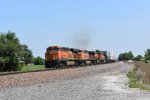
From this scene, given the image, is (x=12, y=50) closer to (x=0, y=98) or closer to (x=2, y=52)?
(x=2, y=52)

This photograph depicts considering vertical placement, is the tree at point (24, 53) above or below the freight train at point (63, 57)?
above

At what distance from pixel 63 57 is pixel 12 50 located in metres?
24.7

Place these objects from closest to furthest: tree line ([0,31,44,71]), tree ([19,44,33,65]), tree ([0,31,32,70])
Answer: tree line ([0,31,44,71]), tree ([0,31,32,70]), tree ([19,44,33,65])

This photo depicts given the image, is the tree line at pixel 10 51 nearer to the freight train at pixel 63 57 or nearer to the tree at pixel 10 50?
the tree at pixel 10 50

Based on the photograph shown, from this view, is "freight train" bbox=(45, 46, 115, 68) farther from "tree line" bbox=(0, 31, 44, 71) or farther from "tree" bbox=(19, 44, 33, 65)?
"tree" bbox=(19, 44, 33, 65)

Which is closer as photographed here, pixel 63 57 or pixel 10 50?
pixel 63 57

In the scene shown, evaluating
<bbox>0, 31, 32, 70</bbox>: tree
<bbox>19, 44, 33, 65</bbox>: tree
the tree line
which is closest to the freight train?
the tree line

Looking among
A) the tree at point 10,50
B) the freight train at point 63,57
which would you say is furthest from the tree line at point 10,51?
the freight train at point 63,57

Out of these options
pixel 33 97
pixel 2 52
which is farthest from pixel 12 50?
pixel 33 97

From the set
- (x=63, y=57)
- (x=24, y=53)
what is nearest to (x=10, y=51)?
(x=24, y=53)

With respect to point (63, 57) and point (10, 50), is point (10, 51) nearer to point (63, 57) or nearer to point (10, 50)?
point (10, 50)

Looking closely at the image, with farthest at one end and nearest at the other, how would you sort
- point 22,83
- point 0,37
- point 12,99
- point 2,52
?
point 0,37 < point 2,52 < point 22,83 < point 12,99

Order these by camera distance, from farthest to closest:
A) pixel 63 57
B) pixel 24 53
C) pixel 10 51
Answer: pixel 24 53 < pixel 10 51 < pixel 63 57

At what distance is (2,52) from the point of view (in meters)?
81.7
